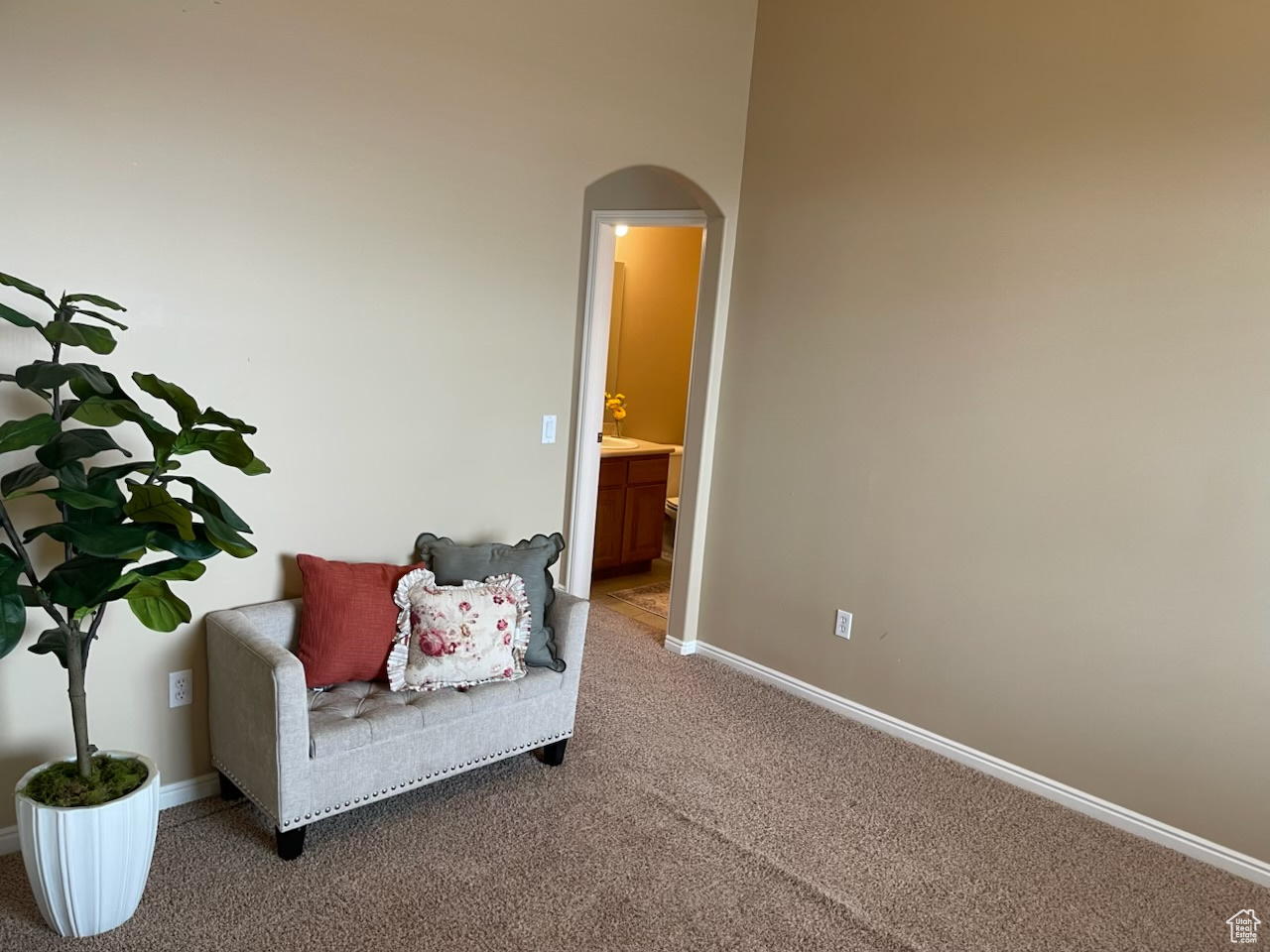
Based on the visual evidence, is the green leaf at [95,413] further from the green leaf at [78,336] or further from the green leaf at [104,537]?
the green leaf at [104,537]

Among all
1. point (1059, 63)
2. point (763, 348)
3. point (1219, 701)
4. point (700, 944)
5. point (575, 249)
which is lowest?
point (700, 944)

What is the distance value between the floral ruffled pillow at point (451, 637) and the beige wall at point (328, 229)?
13.2 inches

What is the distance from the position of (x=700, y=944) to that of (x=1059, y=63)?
9.73 ft

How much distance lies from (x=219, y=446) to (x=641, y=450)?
3.39 m

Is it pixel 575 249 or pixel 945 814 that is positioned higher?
pixel 575 249

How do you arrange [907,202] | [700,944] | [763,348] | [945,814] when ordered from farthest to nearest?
[763,348] → [907,202] → [945,814] → [700,944]

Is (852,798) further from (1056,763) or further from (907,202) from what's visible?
(907,202)

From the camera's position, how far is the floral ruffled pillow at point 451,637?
108 inches

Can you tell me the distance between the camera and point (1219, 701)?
271 cm

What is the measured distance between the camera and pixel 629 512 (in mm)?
5305

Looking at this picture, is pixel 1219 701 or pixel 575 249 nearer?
pixel 1219 701

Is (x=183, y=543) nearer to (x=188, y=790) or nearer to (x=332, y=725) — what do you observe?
(x=332, y=725)

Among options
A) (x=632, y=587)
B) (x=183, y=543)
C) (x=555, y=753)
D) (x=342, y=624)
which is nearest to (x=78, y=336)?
(x=183, y=543)

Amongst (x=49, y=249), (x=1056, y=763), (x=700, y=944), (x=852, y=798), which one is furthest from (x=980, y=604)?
(x=49, y=249)
